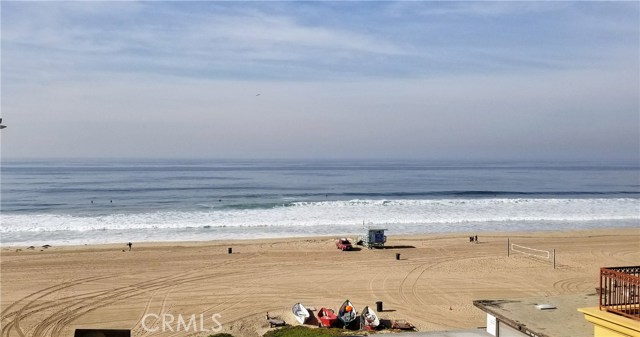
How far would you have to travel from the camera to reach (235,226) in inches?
1560

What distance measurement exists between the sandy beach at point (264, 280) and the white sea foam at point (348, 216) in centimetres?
906

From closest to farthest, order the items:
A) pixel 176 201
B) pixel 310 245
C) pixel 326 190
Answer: pixel 310 245
pixel 176 201
pixel 326 190

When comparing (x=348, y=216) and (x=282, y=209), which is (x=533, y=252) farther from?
(x=282, y=209)

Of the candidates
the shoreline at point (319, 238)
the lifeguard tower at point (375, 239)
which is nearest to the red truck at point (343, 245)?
the lifeguard tower at point (375, 239)

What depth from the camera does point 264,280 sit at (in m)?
22.5

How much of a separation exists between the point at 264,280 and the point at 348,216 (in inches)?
967

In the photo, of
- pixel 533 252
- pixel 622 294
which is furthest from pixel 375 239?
pixel 622 294

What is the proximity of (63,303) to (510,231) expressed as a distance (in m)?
28.7

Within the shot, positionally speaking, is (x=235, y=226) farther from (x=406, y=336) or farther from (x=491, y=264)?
(x=406, y=336)

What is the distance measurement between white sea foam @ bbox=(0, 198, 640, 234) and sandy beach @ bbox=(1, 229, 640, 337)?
9057 millimetres

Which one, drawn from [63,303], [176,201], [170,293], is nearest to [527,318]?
[170,293]

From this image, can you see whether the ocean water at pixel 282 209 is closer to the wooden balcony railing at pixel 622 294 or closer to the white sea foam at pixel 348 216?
the white sea foam at pixel 348 216

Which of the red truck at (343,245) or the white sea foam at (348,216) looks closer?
the red truck at (343,245)

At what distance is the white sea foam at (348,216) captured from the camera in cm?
4034
